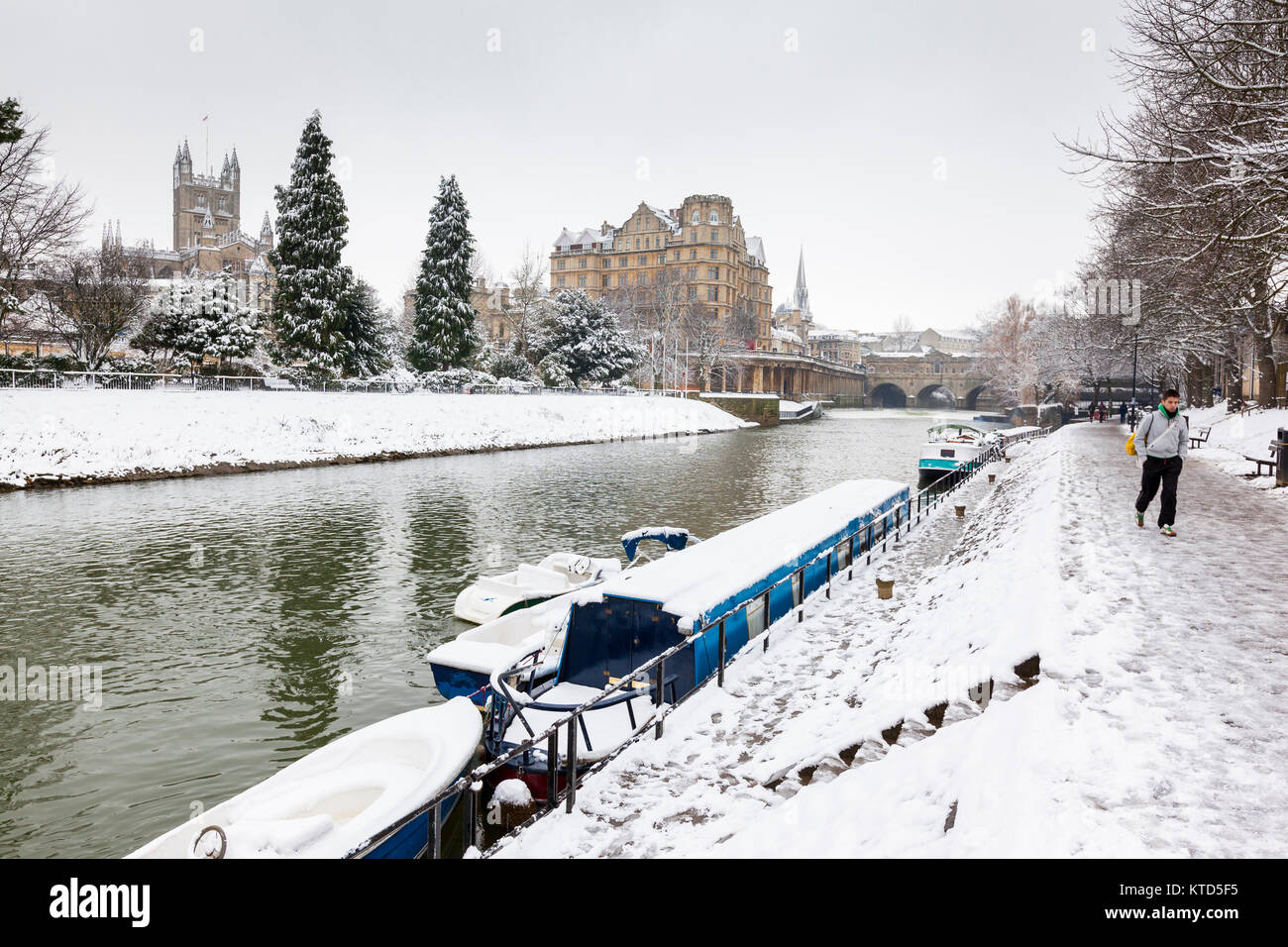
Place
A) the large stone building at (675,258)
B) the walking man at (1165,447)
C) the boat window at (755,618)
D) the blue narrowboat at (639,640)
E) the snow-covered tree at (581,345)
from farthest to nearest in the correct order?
the large stone building at (675,258), the snow-covered tree at (581,345), the boat window at (755,618), the walking man at (1165,447), the blue narrowboat at (639,640)

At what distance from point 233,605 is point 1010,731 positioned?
46.9 ft

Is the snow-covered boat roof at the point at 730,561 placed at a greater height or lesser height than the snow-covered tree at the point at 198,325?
lesser

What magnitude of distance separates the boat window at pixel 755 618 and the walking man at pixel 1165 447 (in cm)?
634

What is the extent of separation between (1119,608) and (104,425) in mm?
36234

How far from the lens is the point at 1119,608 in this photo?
27.4 feet

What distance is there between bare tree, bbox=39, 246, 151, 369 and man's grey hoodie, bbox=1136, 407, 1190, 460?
48.5m

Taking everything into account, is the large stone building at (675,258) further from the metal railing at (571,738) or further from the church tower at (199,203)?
the metal railing at (571,738)

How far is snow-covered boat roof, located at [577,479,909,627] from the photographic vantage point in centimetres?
1023

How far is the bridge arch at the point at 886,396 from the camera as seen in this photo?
16475 centimetres

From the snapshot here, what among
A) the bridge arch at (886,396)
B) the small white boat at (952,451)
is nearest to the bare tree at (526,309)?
the small white boat at (952,451)

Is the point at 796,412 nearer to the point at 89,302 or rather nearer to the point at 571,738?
the point at 89,302

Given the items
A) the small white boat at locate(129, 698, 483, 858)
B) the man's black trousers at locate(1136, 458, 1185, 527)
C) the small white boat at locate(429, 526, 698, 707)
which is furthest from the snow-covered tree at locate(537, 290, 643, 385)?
the small white boat at locate(129, 698, 483, 858)
